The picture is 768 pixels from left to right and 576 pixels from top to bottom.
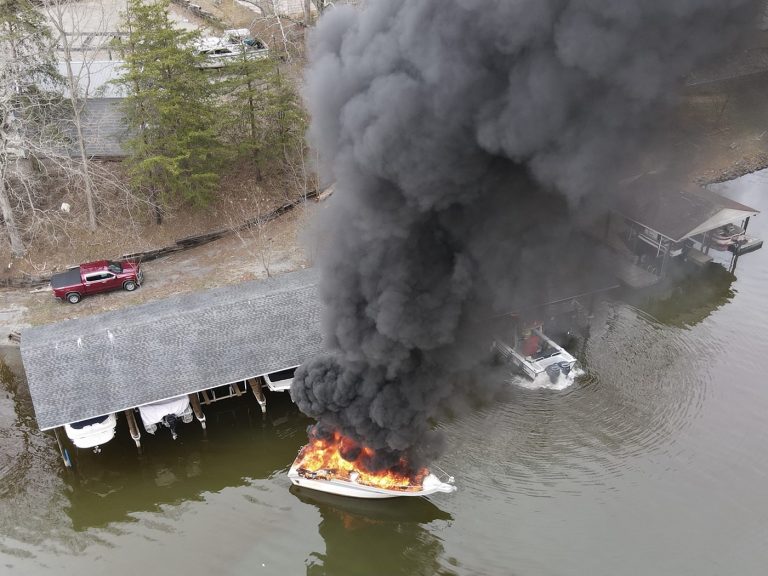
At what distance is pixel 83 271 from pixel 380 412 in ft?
53.5

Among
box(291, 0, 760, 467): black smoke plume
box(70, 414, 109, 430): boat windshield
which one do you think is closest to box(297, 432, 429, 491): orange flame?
box(291, 0, 760, 467): black smoke plume

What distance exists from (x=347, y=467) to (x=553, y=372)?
308 inches

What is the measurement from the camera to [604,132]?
13.0 meters

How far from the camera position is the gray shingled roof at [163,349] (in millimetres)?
19672

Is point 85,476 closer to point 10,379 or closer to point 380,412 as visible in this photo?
point 10,379

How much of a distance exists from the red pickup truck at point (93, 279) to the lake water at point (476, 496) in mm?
4630

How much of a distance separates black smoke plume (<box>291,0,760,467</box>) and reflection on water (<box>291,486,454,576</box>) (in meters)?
1.59

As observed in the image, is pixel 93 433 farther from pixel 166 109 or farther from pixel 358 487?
pixel 166 109

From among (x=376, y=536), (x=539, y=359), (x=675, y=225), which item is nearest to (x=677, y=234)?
(x=675, y=225)

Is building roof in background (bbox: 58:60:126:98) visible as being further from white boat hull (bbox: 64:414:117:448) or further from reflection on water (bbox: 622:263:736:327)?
reflection on water (bbox: 622:263:736:327)

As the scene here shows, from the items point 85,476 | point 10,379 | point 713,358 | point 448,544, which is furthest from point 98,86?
point 713,358

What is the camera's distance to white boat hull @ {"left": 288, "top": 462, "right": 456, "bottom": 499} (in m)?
18.1

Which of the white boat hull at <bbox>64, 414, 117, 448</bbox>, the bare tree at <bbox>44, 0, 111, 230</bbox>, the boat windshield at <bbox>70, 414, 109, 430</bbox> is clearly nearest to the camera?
the white boat hull at <bbox>64, 414, 117, 448</bbox>

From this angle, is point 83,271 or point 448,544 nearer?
point 448,544
